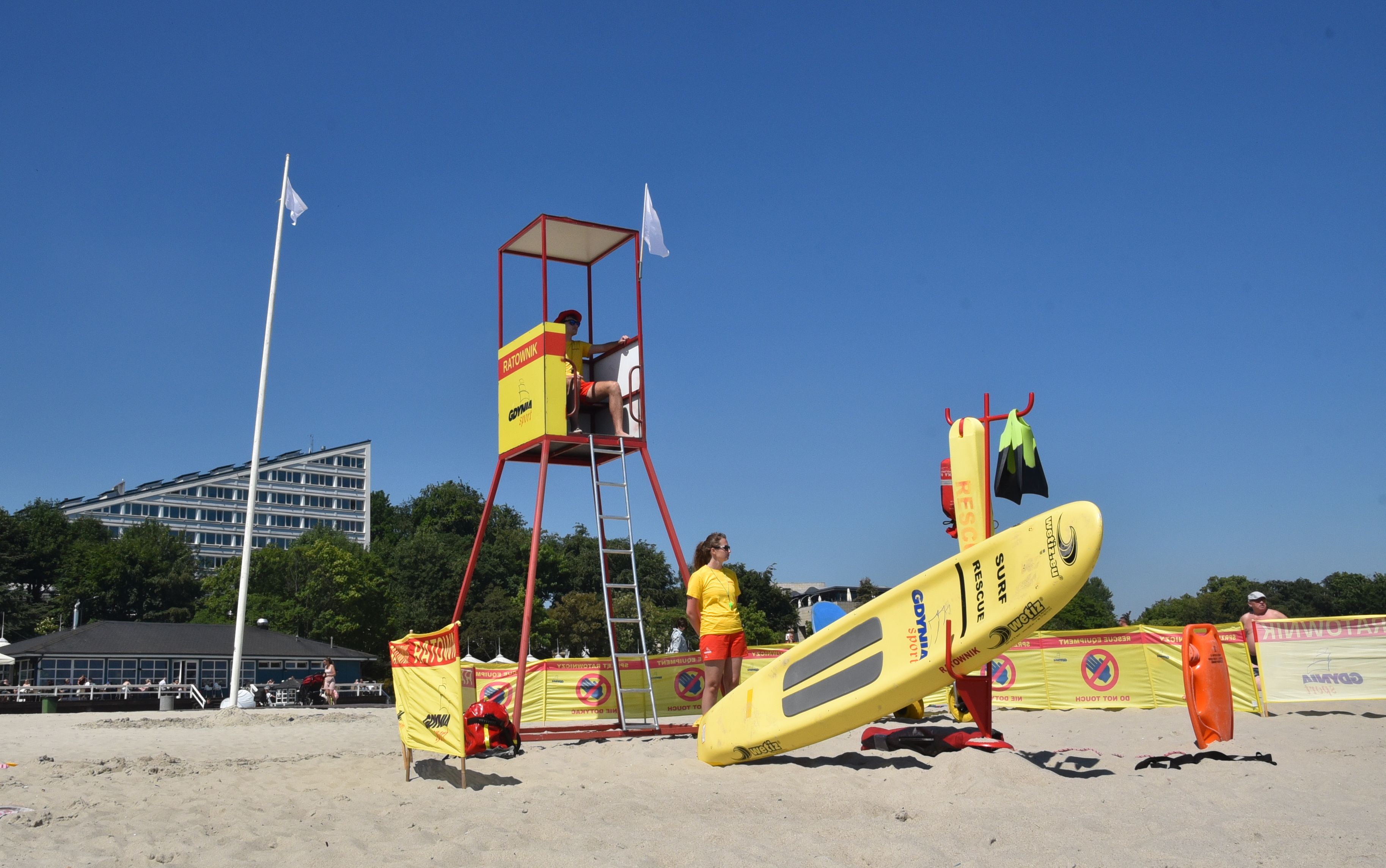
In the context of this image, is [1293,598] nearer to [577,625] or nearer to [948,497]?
[577,625]

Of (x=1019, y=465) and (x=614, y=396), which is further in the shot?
(x=614, y=396)

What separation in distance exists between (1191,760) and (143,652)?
108 ft

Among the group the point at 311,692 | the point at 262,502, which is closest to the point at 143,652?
the point at 311,692

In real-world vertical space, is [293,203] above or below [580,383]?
above

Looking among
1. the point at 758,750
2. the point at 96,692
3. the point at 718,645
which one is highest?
the point at 718,645

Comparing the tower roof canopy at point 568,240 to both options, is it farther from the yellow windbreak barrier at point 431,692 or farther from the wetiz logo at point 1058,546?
the wetiz logo at point 1058,546

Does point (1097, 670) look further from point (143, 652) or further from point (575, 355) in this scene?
point (143, 652)

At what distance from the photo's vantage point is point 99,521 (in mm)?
68812

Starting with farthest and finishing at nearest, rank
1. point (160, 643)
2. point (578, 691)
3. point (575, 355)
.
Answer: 1. point (160, 643)
2. point (578, 691)
3. point (575, 355)

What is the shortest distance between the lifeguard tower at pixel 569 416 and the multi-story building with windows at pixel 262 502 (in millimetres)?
85709

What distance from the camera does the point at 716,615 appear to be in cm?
798

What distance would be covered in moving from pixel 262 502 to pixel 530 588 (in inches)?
3927

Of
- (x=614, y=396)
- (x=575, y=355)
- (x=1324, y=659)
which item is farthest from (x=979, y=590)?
(x=1324, y=659)

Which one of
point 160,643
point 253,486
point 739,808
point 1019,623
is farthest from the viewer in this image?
point 160,643
